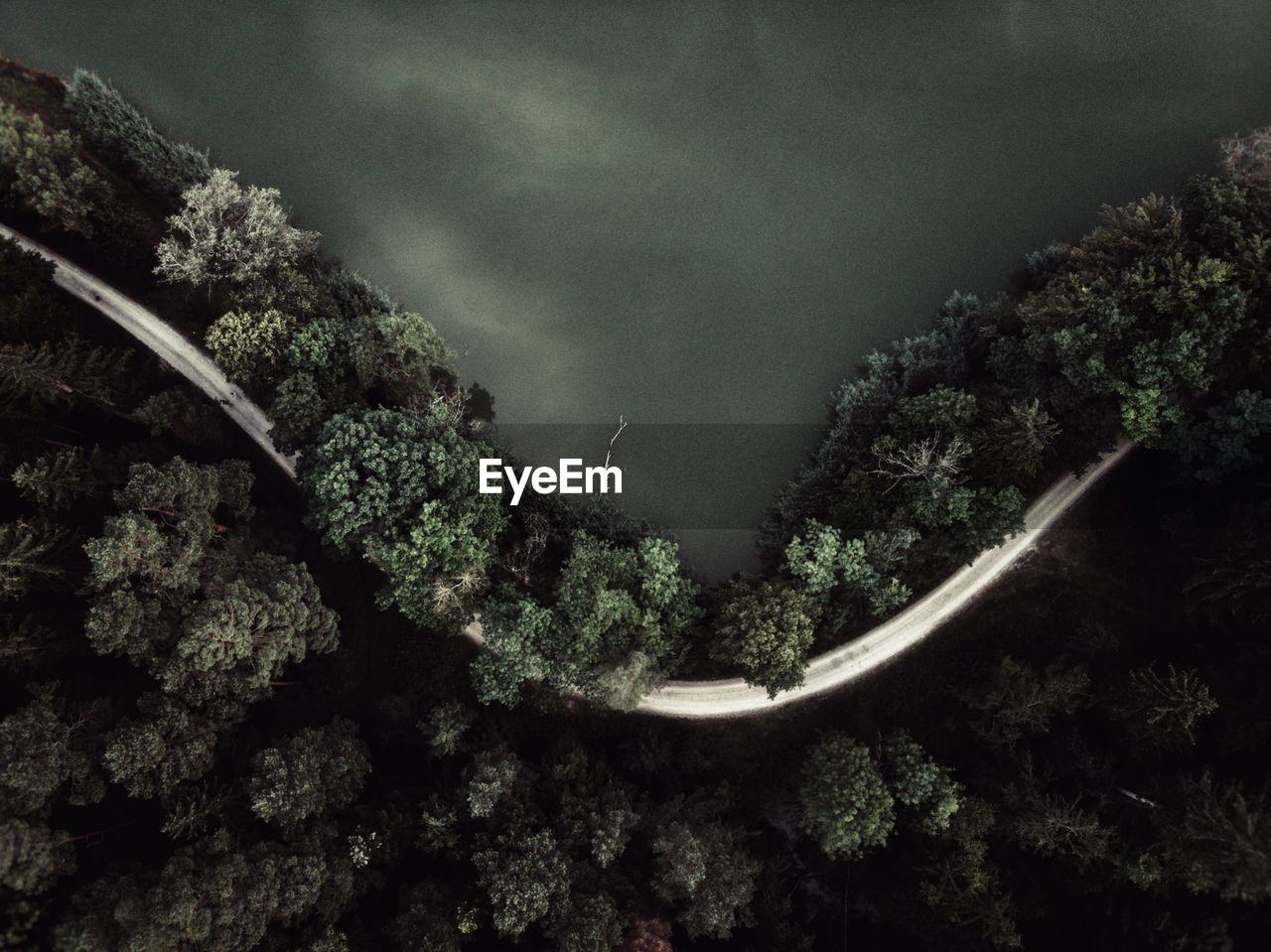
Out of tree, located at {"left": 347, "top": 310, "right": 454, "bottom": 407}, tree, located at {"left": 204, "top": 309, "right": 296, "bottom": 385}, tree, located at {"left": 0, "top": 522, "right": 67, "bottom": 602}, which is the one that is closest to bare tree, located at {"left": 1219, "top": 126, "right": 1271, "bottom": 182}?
tree, located at {"left": 347, "top": 310, "right": 454, "bottom": 407}

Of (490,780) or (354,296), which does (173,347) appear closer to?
(354,296)

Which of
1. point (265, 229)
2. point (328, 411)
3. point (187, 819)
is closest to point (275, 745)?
point (187, 819)

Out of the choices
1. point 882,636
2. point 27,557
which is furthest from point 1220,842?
point 27,557

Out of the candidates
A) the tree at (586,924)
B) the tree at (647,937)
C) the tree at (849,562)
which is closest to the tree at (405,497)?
the tree at (586,924)

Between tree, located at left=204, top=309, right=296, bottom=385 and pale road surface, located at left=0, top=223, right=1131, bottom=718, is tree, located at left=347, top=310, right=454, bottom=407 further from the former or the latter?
pale road surface, located at left=0, top=223, right=1131, bottom=718

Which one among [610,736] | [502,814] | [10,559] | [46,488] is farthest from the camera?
[610,736]

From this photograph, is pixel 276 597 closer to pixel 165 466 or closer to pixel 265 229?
pixel 165 466

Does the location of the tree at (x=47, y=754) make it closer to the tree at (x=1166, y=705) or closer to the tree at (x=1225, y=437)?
the tree at (x=1166, y=705)
